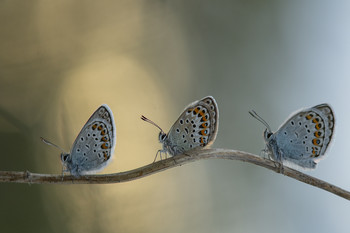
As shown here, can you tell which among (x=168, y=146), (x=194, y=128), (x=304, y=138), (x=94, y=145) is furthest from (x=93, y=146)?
(x=304, y=138)

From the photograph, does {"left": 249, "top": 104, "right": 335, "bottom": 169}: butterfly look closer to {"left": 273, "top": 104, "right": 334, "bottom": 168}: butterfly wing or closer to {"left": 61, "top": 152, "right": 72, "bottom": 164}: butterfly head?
{"left": 273, "top": 104, "right": 334, "bottom": 168}: butterfly wing

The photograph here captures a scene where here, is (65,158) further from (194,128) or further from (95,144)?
(194,128)

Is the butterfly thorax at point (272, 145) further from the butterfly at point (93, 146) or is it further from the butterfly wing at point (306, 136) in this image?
the butterfly at point (93, 146)

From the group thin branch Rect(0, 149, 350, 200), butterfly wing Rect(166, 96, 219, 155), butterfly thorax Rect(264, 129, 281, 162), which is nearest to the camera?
thin branch Rect(0, 149, 350, 200)

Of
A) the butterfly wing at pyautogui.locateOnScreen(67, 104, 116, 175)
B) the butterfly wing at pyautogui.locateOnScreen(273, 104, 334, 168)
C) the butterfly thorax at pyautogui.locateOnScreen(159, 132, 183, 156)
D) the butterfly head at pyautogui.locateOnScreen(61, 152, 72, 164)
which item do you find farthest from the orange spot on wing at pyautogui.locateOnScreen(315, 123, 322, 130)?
the butterfly head at pyautogui.locateOnScreen(61, 152, 72, 164)

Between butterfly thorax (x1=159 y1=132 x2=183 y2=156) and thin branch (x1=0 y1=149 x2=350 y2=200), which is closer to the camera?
thin branch (x1=0 y1=149 x2=350 y2=200)

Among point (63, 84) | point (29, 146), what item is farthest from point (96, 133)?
point (63, 84)

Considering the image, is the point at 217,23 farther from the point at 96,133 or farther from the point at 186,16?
the point at 96,133
